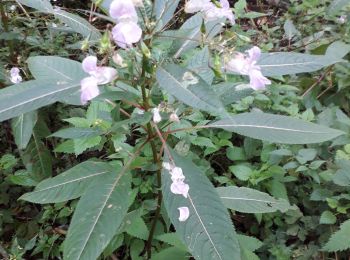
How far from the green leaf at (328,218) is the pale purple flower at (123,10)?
145 cm

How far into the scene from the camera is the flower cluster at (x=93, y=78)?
1.07 metres

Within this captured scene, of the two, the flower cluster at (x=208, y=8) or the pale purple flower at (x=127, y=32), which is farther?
the flower cluster at (x=208, y=8)

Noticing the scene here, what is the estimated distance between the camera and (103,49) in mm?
1048

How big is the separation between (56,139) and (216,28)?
1525mm

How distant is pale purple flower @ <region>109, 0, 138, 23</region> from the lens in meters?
1.00

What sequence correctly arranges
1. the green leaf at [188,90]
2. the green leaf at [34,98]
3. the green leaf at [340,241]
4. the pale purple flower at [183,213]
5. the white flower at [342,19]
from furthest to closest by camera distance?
the white flower at [342,19], the green leaf at [340,241], the pale purple flower at [183,213], the green leaf at [34,98], the green leaf at [188,90]

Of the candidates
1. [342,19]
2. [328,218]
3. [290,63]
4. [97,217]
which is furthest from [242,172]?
[342,19]

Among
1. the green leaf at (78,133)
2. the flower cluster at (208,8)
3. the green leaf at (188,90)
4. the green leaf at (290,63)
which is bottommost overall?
the green leaf at (78,133)

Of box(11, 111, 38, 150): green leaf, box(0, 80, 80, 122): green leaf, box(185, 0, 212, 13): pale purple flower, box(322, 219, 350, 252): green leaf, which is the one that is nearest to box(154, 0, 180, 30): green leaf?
box(185, 0, 212, 13): pale purple flower

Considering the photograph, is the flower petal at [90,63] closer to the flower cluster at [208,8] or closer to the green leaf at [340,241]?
the flower cluster at [208,8]

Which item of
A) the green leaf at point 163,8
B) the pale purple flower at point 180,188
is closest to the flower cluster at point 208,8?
the green leaf at point 163,8

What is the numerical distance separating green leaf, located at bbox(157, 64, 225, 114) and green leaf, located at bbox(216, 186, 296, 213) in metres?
0.70

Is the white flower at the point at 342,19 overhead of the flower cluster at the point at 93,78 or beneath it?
A: beneath

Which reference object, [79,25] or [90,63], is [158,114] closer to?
[90,63]
